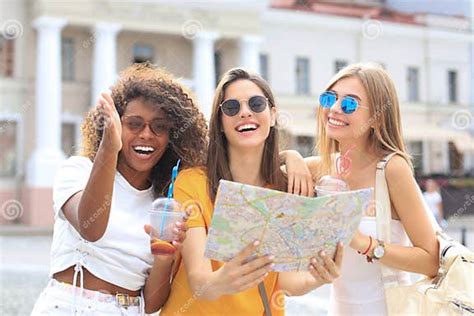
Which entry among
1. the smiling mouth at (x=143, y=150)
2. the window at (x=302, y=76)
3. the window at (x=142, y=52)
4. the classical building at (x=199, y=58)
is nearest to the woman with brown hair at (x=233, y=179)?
the smiling mouth at (x=143, y=150)

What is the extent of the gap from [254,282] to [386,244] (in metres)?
0.62

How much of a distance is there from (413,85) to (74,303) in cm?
2676

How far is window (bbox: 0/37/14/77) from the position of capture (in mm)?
20688

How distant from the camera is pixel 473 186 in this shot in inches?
886

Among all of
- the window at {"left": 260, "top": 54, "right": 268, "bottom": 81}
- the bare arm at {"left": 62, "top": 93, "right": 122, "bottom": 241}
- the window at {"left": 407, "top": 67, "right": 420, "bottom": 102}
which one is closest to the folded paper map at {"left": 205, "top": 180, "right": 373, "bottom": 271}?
the bare arm at {"left": 62, "top": 93, "right": 122, "bottom": 241}

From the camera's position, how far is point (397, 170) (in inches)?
103

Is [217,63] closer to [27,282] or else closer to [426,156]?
[426,156]

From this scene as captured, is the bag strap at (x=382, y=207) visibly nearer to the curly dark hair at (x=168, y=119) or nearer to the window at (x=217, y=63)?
the curly dark hair at (x=168, y=119)

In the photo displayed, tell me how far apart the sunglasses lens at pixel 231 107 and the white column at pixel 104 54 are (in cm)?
1855

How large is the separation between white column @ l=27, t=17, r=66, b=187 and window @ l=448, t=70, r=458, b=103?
1632cm

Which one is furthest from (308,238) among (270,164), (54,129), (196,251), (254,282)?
(54,129)

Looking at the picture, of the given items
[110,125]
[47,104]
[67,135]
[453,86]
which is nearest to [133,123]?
[110,125]

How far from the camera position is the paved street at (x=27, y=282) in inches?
271

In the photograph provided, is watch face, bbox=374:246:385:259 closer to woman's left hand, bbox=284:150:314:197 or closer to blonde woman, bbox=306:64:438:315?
blonde woman, bbox=306:64:438:315
